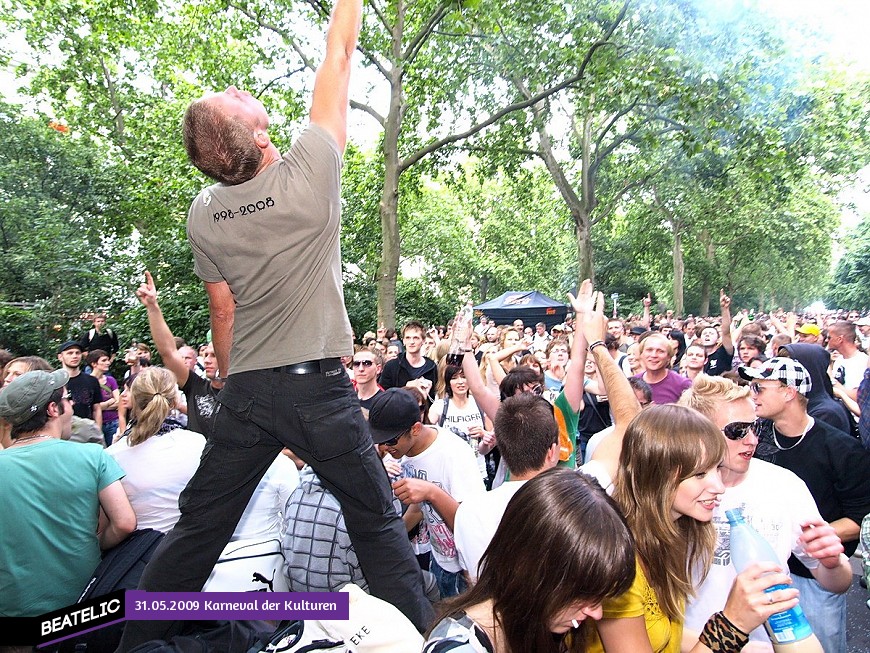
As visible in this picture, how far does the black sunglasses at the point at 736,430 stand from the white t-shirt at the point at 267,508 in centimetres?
208

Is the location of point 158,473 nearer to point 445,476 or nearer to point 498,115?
point 445,476

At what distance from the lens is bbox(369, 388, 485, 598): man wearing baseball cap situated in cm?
349

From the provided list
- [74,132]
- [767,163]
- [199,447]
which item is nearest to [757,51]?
[767,163]

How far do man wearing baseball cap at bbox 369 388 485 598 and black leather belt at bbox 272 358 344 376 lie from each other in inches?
51.2

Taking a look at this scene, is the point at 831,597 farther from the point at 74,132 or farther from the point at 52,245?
the point at 74,132

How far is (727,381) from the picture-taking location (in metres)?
3.34

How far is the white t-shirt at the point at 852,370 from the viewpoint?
24.4 ft

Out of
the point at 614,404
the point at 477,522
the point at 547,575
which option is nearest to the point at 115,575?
the point at 477,522

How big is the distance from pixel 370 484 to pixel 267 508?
1.22 m

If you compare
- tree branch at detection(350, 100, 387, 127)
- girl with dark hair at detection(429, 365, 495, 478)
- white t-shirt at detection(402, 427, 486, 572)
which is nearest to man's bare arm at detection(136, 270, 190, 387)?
white t-shirt at detection(402, 427, 486, 572)

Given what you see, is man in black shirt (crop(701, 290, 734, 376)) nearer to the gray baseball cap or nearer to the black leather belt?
the black leather belt

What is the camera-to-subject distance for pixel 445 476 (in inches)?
141

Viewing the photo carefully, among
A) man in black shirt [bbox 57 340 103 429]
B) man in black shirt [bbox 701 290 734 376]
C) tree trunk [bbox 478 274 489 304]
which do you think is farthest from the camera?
tree trunk [bbox 478 274 489 304]

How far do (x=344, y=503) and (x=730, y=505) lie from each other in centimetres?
173
